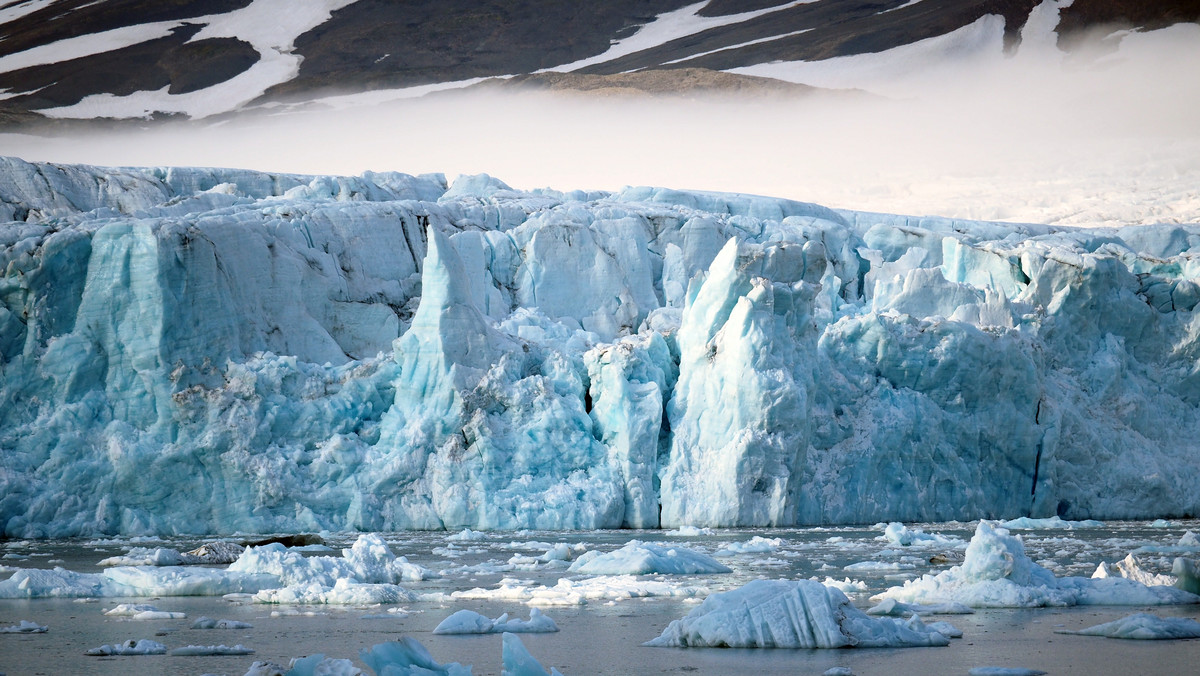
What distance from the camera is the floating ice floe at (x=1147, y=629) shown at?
7430mm

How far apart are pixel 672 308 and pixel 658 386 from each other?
4.05 metres

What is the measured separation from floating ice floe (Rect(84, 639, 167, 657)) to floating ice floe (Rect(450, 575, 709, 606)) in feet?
Result: 9.53

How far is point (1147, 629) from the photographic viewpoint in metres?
7.46

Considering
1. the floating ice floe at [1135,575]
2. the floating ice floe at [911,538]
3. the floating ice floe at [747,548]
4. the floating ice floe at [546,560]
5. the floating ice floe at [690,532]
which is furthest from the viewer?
the floating ice floe at [690,532]

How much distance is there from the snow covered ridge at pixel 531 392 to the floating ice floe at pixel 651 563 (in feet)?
18.8

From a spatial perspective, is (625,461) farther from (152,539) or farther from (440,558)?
(152,539)

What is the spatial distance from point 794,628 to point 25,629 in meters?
4.67

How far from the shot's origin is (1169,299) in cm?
2175

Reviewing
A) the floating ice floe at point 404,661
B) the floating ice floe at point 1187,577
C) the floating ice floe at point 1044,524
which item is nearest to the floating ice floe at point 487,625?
the floating ice floe at point 404,661

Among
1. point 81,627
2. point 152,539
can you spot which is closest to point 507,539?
point 152,539

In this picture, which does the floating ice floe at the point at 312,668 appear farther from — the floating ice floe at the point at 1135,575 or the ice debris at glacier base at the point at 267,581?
the floating ice floe at the point at 1135,575

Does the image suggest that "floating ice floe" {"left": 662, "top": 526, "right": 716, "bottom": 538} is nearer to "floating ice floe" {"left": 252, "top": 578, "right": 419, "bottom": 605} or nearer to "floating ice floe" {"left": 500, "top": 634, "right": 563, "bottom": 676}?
"floating ice floe" {"left": 252, "top": 578, "right": 419, "bottom": 605}

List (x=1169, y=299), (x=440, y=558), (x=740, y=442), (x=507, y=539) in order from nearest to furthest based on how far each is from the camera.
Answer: (x=440, y=558)
(x=507, y=539)
(x=740, y=442)
(x=1169, y=299)

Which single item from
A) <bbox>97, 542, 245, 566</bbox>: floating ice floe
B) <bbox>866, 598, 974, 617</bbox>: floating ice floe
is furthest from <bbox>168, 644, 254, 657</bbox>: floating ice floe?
<bbox>97, 542, 245, 566</bbox>: floating ice floe
